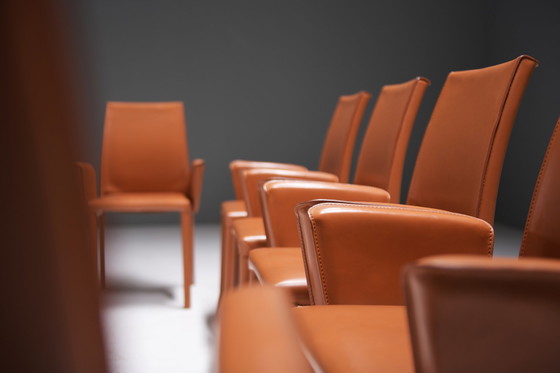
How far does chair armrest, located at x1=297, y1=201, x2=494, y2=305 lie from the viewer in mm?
1041

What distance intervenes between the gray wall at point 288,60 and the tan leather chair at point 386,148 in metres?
3.42

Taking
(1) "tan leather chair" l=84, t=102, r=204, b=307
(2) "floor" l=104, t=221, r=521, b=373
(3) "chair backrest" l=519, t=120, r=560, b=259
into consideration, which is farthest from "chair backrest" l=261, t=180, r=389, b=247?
(1) "tan leather chair" l=84, t=102, r=204, b=307

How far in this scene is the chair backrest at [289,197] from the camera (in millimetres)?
1579

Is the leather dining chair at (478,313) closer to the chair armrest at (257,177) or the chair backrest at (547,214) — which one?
the chair backrest at (547,214)

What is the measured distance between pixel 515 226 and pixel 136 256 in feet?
10.8

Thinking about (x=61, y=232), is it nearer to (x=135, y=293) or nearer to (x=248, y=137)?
(x=135, y=293)

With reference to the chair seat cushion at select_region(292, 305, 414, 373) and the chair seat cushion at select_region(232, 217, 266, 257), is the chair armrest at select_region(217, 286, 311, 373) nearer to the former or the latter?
the chair seat cushion at select_region(292, 305, 414, 373)

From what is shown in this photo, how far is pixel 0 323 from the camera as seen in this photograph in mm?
Result: 113

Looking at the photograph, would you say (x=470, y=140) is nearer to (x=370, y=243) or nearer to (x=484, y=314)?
(x=370, y=243)

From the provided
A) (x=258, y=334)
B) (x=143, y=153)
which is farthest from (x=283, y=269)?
(x=143, y=153)

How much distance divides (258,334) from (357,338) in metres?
0.45

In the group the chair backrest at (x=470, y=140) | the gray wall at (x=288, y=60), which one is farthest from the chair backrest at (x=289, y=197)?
the gray wall at (x=288, y=60)

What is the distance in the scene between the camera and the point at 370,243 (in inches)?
41.8

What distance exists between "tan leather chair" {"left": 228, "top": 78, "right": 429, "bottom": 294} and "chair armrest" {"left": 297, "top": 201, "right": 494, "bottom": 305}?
0.57 m
